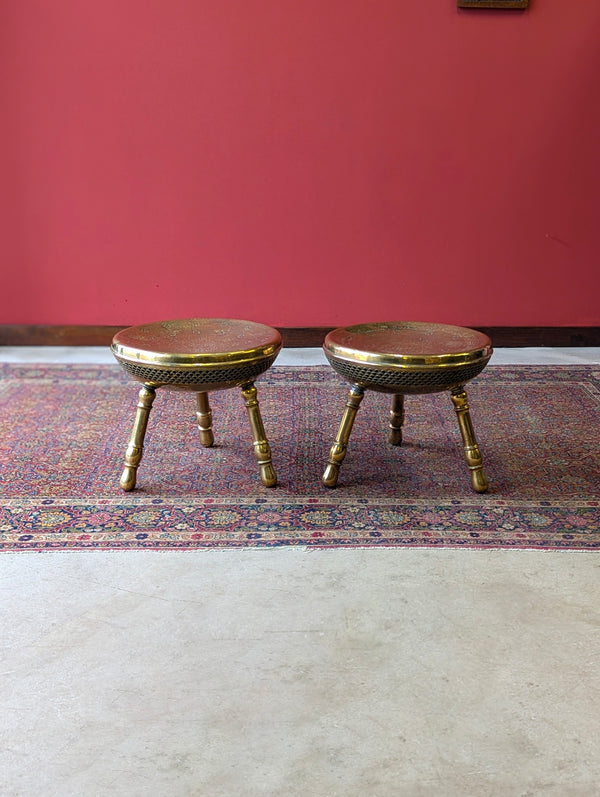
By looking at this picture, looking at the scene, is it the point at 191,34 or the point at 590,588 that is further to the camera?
the point at 191,34

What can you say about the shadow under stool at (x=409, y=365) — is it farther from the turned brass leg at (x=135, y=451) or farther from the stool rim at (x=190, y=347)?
the turned brass leg at (x=135, y=451)

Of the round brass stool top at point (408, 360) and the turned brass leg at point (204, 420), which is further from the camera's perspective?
the turned brass leg at point (204, 420)

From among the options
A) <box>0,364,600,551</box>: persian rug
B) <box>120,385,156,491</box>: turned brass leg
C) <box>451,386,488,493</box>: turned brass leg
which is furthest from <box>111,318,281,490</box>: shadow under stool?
<box>451,386,488,493</box>: turned brass leg

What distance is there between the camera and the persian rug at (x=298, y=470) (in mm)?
1989

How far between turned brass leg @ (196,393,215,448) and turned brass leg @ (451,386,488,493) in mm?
772

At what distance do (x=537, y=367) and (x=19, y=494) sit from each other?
2.14 m

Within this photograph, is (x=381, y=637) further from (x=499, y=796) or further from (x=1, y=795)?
(x=1, y=795)

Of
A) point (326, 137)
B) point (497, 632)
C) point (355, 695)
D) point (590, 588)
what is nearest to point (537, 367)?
point (326, 137)

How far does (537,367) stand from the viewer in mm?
3377

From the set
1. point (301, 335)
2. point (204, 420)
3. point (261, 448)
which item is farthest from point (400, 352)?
point (301, 335)

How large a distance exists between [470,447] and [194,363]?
786 mm

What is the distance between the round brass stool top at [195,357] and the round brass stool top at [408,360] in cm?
21

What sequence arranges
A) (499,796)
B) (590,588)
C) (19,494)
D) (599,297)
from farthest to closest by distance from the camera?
(599,297) → (19,494) → (590,588) → (499,796)

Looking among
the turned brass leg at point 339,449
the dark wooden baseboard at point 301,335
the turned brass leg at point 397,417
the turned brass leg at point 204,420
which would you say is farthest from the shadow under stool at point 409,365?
the dark wooden baseboard at point 301,335
